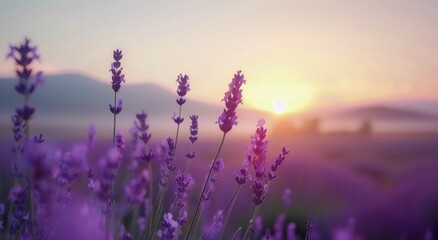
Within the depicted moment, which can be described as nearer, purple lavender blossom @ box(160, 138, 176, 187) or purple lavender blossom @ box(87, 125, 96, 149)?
purple lavender blossom @ box(160, 138, 176, 187)

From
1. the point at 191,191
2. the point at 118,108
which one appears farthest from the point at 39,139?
the point at 191,191

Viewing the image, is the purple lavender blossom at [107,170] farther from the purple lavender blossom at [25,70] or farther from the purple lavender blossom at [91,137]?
the purple lavender blossom at [91,137]

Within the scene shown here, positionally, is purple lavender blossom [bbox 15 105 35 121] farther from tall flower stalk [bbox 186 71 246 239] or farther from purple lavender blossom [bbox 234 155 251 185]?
purple lavender blossom [bbox 234 155 251 185]

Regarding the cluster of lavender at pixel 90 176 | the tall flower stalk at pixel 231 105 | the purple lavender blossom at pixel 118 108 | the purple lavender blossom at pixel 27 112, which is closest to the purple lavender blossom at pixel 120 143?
the cluster of lavender at pixel 90 176

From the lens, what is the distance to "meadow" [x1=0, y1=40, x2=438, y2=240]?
5.49ft

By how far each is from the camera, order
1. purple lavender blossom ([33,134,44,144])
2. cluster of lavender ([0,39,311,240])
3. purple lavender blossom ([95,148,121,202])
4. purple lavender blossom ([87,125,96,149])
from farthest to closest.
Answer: purple lavender blossom ([87,125,96,149])
purple lavender blossom ([33,134,44,144])
cluster of lavender ([0,39,311,240])
purple lavender blossom ([95,148,121,202])

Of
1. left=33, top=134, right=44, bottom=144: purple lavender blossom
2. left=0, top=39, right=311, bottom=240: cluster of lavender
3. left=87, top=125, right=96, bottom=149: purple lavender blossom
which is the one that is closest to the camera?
left=0, top=39, right=311, bottom=240: cluster of lavender

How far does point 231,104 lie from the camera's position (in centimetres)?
218

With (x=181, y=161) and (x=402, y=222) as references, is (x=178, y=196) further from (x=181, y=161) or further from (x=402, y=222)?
(x=181, y=161)

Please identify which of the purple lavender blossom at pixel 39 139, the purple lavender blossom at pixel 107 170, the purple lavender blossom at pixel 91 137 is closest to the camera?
the purple lavender blossom at pixel 107 170

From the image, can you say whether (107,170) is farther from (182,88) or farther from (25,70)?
(182,88)

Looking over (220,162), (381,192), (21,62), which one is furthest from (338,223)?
(21,62)

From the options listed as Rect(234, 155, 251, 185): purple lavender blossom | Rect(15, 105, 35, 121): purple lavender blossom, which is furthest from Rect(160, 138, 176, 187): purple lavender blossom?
Rect(15, 105, 35, 121): purple lavender blossom

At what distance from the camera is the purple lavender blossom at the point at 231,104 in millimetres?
2180
